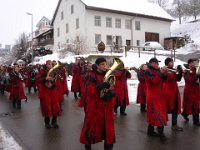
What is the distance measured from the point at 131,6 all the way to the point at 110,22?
16.9 feet

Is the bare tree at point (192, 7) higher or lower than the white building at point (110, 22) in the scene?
higher

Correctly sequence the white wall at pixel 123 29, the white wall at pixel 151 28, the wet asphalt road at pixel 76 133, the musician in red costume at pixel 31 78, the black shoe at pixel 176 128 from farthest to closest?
1. the white wall at pixel 151 28
2. the white wall at pixel 123 29
3. the musician in red costume at pixel 31 78
4. the black shoe at pixel 176 128
5. the wet asphalt road at pixel 76 133

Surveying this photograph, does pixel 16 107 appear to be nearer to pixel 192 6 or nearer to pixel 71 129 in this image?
pixel 71 129

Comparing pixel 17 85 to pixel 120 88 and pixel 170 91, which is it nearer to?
pixel 120 88

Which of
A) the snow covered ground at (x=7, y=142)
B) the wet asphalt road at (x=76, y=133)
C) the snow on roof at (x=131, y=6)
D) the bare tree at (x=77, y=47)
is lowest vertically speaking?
the snow covered ground at (x=7, y=142)

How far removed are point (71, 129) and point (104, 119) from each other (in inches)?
109

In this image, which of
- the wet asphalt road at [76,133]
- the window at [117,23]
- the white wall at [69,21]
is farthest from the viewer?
the window at [117,23]

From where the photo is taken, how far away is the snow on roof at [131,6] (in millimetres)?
37734

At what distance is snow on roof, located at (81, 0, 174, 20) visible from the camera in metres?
37.7

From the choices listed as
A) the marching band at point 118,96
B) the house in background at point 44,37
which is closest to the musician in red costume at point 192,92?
the marching band at point 118,96

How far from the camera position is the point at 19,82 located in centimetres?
1080

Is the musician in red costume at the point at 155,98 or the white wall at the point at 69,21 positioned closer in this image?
the musician in red costume at the point at 155,98

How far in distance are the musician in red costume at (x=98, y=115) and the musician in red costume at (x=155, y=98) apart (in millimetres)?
1416

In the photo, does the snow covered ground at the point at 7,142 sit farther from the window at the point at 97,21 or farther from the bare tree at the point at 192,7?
the bare tree at the point at 192,7
